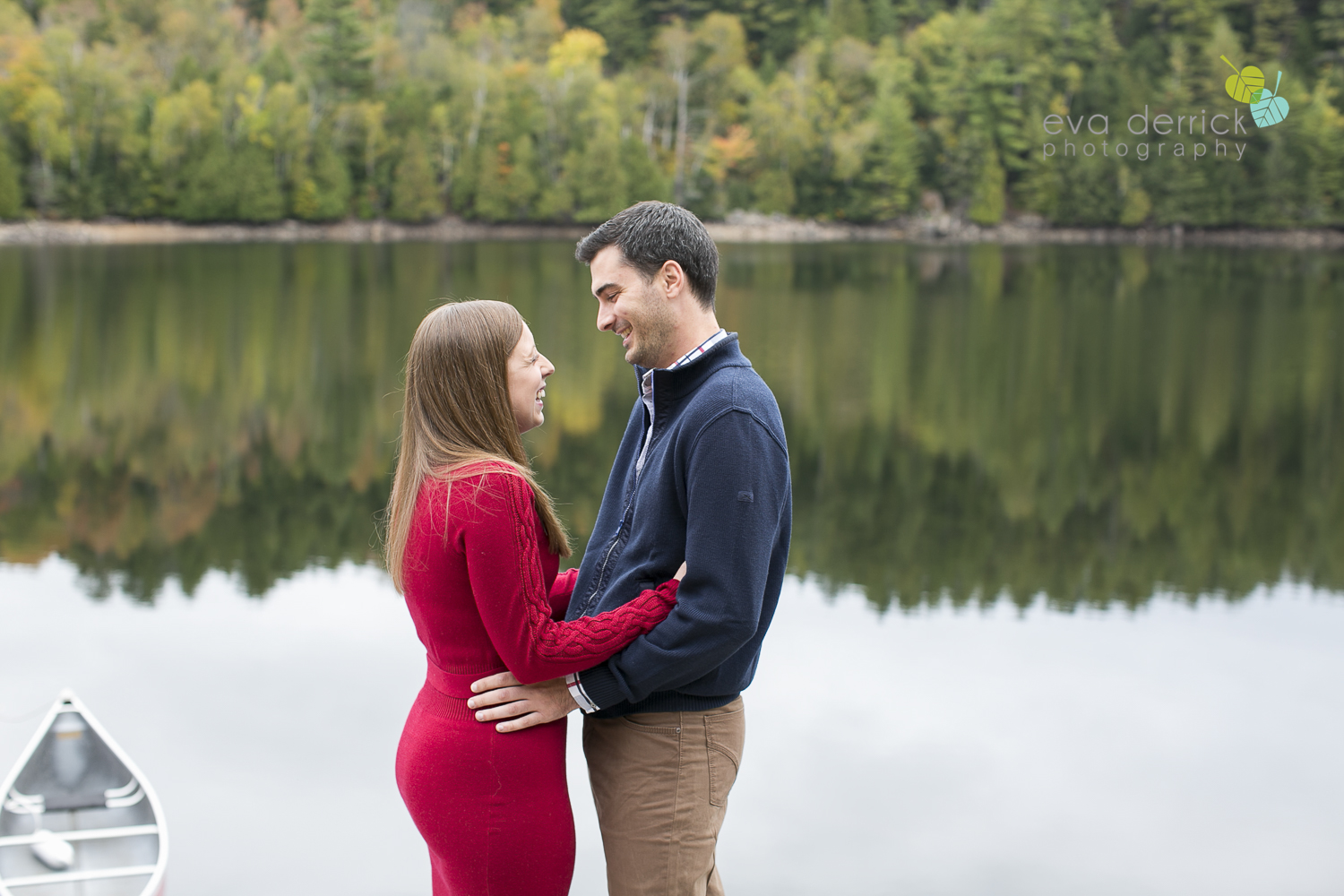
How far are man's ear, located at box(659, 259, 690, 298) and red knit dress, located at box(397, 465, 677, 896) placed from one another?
0.48 meters

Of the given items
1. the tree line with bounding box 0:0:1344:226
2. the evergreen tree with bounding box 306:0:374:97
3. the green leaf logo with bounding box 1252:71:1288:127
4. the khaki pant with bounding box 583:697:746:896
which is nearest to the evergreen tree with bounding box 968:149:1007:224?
the tree line with bounding box 0:0:1344:226

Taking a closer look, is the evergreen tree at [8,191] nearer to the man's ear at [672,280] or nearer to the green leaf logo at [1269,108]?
the man's ear at [672,280]

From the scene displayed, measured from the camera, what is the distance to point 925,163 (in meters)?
58.0

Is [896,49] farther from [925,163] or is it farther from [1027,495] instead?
[1027,495]

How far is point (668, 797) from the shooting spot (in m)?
2.29

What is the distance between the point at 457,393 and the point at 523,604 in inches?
16.2

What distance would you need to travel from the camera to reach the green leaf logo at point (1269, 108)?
4722 centimetres

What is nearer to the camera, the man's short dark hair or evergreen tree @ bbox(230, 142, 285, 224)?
the man's short dark hair

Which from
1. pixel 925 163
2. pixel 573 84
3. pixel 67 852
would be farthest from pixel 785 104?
pixel 67 852

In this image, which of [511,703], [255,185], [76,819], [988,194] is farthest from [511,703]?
[988,194]

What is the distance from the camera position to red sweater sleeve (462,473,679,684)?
2033mm

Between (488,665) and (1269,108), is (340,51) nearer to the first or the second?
(1269,108)

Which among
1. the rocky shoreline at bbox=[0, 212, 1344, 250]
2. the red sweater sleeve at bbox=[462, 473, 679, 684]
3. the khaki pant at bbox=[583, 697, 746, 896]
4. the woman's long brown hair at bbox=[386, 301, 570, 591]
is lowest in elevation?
the khaki pant at bbox=[583, 697, 746, 896]

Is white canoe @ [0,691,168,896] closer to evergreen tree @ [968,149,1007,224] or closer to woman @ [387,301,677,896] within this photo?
woman @ [387,301,677,896]
